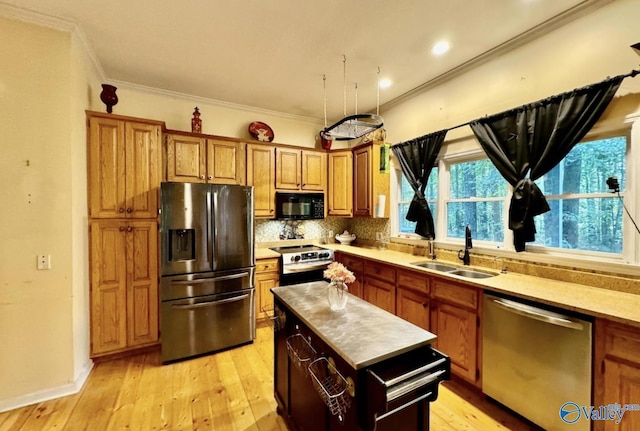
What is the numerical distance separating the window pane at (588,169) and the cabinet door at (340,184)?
2320mm

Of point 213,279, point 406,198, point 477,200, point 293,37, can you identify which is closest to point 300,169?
point 406,198

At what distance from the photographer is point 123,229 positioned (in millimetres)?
2678

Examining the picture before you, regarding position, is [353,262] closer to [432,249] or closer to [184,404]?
[432,249]

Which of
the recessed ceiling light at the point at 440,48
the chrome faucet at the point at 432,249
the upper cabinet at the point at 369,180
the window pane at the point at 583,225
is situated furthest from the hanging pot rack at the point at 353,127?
the window pane at the point at 583,225

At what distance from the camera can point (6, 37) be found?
2.02m

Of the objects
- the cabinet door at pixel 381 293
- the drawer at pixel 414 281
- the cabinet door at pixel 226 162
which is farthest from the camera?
the cabinet door at pixel 226 162

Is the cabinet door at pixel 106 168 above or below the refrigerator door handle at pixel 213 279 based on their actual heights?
above

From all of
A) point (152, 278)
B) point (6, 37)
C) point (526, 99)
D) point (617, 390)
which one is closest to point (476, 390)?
point (617, 390)

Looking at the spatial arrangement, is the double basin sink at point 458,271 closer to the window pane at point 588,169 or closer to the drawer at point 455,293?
the drawer at point 455,293

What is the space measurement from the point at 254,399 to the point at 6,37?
3381 millimetres

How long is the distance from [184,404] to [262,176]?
2601mm

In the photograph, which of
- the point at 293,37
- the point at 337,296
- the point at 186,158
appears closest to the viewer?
the point at 337,296

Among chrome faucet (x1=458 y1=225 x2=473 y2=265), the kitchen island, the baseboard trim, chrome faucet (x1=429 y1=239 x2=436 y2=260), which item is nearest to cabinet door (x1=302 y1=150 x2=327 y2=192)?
chrome faucet (x1=429 y1=239 x2=436 y2=260)

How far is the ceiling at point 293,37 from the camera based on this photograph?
2.00 metres
